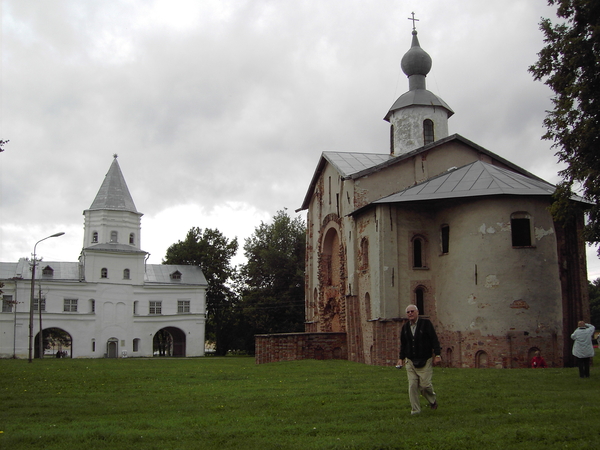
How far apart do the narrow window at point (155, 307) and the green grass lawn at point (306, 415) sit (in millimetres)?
40678

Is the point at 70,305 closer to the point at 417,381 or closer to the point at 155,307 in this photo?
the point at 155,307

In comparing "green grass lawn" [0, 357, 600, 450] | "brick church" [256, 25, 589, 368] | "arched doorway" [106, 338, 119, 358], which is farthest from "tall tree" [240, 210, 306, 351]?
"green grass lawn" [0, 357, 600, 450]

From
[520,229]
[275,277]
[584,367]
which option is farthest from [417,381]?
[275,277]

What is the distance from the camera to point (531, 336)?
70.8 ft

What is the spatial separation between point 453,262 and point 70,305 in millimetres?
39130

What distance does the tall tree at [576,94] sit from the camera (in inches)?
567

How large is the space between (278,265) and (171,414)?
40744mm

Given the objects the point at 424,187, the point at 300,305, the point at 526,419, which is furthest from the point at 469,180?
the point at 300,305

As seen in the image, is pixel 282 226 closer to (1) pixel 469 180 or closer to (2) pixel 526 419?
(1) pixel 469 180

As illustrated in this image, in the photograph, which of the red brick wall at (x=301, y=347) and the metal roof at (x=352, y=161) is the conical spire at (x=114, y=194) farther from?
the red brick wall at (x=301, y=347)

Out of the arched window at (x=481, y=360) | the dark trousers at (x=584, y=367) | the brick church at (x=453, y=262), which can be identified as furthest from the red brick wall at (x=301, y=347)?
the dark trousers at (x=584, y=367)

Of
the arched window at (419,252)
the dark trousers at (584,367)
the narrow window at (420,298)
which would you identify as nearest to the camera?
the dark trousers at (584,367)

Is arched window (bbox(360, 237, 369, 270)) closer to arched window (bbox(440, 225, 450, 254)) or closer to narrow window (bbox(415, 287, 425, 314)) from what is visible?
narrow window (bbox(415, 287, 425, 314))

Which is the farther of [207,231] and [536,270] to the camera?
[207,231]
